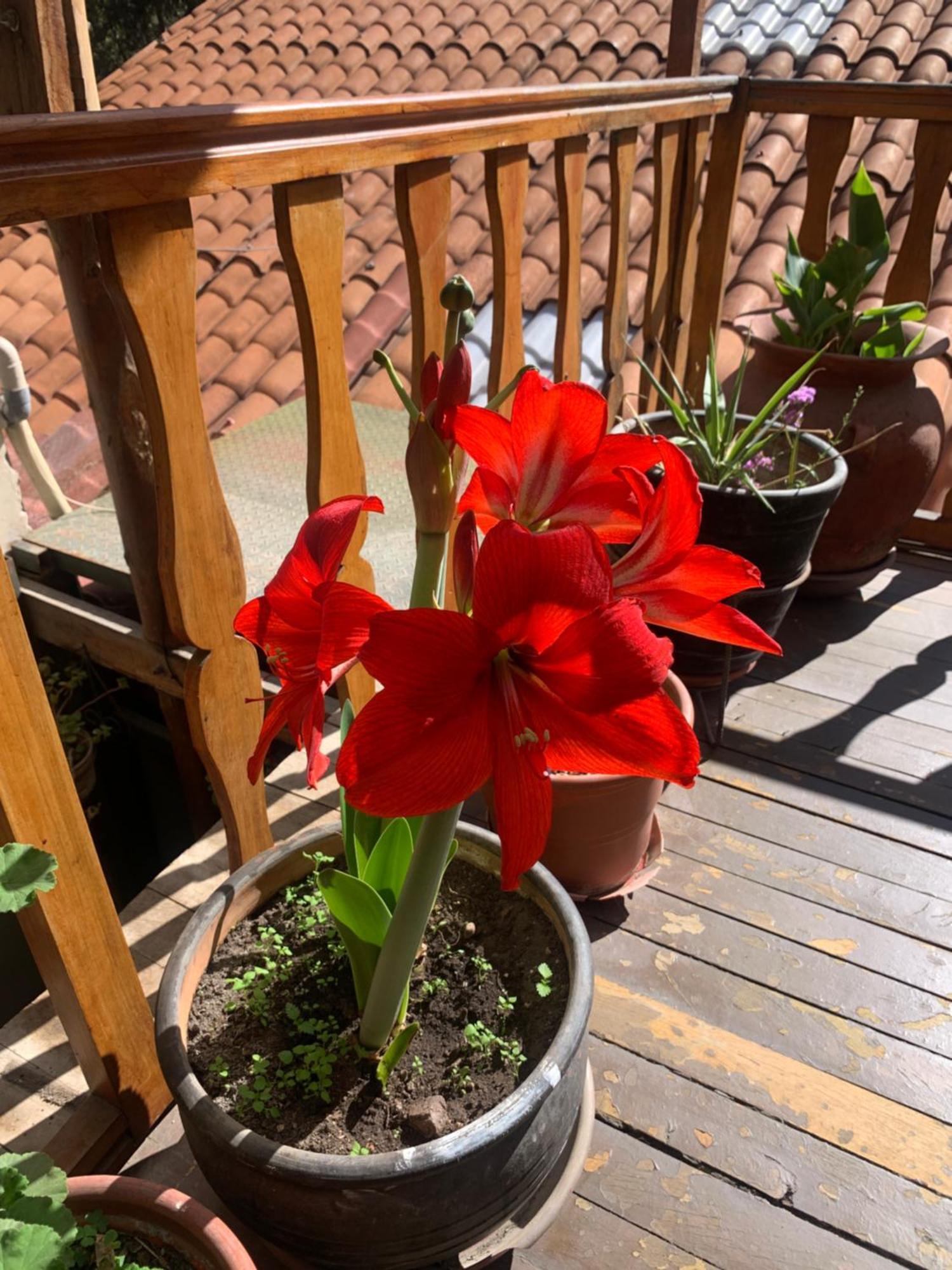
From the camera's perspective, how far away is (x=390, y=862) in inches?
43.8

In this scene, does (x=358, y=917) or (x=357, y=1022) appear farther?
(x=357, y=1022)

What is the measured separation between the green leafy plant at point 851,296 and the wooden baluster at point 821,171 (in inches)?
6.7

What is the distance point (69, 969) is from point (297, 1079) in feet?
1.05

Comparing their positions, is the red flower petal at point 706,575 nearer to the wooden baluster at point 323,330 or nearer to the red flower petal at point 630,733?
the red flower petal at point 630,733

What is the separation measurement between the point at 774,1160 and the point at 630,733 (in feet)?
3.68

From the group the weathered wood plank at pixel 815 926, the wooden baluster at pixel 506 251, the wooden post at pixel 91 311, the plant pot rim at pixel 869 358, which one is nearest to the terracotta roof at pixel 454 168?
the plant pot rim at pixel 869 358

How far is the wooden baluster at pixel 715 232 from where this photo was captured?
2832 mm

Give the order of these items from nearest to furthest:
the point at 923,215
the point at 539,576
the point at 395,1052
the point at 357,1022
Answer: the point at 539,576, the point at 395,1052, the point at 357,1022, the point at 923,215

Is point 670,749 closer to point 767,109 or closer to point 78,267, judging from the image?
point 78,267

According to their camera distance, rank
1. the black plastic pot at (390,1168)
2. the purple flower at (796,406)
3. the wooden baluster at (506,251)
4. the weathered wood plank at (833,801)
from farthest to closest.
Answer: the purple flower at (796,406) → the weathered wood plank at (833,801) → the wooden baluster at (506,251) → the black plastic pot at (390,1168)

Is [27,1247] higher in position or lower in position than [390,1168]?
higher

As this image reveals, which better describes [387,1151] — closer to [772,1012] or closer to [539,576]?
[539,576]

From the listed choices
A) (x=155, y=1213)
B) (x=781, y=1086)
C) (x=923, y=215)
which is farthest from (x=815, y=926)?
(x=923, y=215)

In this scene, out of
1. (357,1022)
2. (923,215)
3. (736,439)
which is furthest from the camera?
(923,215)
